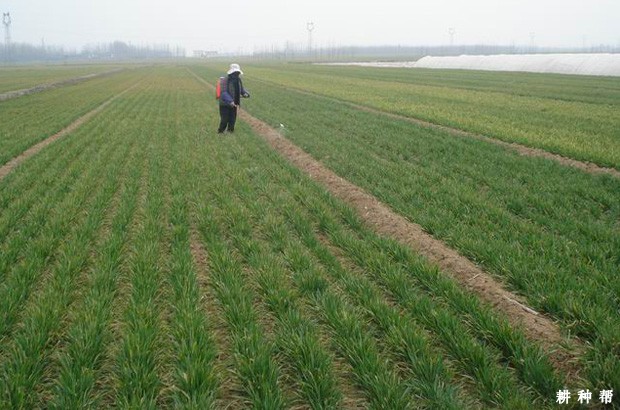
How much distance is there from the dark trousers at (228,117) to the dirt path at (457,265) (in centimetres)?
523

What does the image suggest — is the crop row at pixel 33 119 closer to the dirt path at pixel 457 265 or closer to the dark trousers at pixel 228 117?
the dark trousers at pixel 228 117

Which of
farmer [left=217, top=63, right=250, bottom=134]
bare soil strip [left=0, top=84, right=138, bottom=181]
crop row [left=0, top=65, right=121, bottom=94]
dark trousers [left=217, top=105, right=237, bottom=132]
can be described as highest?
crop row [left=0, top=65, right=121, bottom=94]

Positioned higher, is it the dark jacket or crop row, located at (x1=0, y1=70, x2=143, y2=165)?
the dark jacket

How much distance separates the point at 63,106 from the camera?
80.4 feet

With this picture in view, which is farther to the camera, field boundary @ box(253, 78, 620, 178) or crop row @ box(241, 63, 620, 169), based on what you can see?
crop row @ box(241, 63, 620, 169)

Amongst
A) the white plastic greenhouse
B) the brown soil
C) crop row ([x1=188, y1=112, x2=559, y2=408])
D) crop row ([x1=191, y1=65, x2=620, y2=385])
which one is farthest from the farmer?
the white plastic greenhouse

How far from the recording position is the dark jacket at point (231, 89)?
1390 cm

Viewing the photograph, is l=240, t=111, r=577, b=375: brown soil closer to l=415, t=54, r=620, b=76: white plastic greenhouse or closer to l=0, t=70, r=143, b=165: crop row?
l=0, t=70, r=143, b=165: crop row

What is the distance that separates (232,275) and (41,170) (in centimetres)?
726

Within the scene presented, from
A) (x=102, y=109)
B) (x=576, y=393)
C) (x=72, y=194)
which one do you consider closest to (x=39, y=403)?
(x=576, y=393)

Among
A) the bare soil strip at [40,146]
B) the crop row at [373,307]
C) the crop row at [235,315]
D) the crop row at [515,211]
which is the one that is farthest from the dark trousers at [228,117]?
the crop row at [373,307]

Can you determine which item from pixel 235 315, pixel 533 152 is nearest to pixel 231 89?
pixel 533 152

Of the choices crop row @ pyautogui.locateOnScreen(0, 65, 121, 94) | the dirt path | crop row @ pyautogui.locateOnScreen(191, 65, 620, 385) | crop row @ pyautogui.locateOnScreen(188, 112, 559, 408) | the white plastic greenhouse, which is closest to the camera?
crop row @ pyautogui.locateOnScreen(188, 112, 559, 408)

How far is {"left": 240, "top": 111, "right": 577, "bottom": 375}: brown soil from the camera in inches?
144
